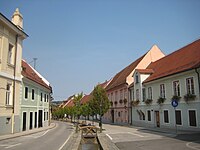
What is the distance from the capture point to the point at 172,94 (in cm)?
2572

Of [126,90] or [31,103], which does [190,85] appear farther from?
[126,90]

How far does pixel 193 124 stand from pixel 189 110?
54.6 inches

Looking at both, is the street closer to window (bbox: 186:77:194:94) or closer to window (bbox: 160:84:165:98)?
window (bbox: 186:77:194:94)

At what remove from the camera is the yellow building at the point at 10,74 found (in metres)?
21.6

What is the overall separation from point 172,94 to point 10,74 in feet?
55.9

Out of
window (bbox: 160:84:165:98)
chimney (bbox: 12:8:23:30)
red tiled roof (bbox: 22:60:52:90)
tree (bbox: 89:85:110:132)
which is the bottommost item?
tree (bbox: 89:85:110:132)

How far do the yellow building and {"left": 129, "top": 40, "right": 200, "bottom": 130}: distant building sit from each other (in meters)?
16.1

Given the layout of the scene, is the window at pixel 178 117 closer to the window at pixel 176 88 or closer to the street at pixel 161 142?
the window at pixel 176 88

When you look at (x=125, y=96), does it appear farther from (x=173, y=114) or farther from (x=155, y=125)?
(x=173, y=114)

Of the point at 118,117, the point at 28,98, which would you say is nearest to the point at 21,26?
the point at 28,98

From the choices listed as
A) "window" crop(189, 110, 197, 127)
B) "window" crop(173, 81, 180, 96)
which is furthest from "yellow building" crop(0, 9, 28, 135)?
"window" crop(189, 110, 197, 127)

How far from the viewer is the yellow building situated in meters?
21.6

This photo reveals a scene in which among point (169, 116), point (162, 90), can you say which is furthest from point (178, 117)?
point (162, 90)

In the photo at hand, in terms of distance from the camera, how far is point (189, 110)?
2256 centimetres
